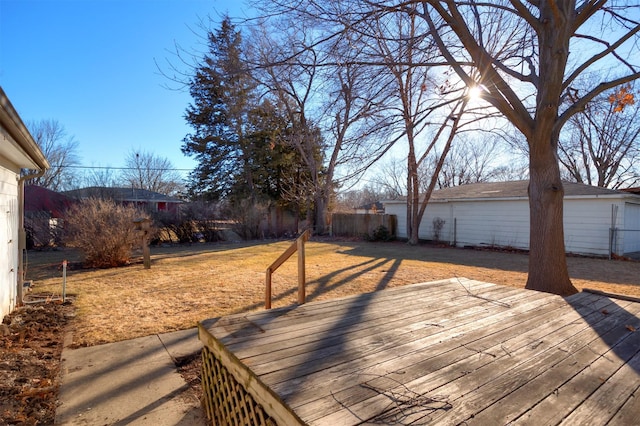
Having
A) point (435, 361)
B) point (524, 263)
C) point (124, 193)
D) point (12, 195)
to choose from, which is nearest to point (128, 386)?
point (435, 361)

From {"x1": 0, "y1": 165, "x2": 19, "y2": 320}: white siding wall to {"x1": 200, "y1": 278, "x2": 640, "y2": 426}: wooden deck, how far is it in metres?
3.24

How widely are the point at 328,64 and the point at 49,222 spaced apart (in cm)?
1225

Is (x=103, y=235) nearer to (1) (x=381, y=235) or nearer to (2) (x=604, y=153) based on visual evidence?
(1) (x=381, y=235)

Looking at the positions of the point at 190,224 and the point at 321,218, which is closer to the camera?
the point at 190,224

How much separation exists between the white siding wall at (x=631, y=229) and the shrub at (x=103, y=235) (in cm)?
1493

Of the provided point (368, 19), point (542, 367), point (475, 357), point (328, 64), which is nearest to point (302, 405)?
point (475, 357)

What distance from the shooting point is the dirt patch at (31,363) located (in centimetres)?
232

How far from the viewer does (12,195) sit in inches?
187

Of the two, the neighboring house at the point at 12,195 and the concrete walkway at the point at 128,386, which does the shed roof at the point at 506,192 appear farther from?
the neighboring house at the point at 12,195

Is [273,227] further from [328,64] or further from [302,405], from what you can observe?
[302,405]

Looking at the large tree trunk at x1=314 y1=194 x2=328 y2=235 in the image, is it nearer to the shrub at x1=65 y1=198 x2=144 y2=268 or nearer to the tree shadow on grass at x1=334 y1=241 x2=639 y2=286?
the tree shadow on grass at x1=334 y1=241 x2=639 y2=286

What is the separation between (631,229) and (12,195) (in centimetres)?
1648

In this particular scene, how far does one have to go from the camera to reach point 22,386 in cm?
262

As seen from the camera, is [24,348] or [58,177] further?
[58,177]
